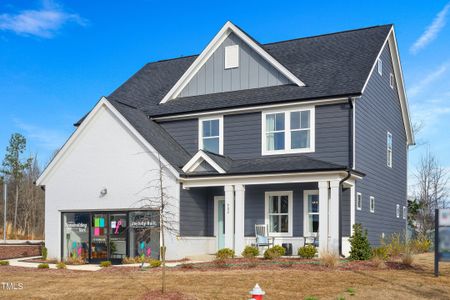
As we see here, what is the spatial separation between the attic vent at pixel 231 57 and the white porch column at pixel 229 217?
20.5 ft

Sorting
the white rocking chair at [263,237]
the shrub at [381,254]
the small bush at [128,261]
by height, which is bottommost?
the small bush at [128,261]

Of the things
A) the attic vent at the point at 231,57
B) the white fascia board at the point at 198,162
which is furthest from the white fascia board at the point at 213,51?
the white fascia board at the point at 198,162

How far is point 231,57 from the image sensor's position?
2492cm

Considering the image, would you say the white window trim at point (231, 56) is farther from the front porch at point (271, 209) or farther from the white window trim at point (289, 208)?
the white window trim at point (289, 208)

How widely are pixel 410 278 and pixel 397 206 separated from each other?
14132mm

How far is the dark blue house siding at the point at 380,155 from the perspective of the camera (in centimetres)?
2244

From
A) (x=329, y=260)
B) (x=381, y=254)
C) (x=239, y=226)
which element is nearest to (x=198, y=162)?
(x=239, y=226)

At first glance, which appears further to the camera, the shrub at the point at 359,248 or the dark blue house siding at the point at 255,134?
the dark blue house siding at the point at 255,134

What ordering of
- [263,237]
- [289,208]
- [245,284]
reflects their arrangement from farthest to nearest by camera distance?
1. [289,208]
2. [263,237]
3. [245,284]

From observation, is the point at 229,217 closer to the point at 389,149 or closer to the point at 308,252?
the point at 308,252

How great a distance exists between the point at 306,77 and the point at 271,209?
570 centimetres

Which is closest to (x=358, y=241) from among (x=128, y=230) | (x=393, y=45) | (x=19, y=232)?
(x=128, y=230)

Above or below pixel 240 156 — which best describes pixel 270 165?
below

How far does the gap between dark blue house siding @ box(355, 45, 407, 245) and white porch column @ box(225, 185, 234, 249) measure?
4917 millimetres
